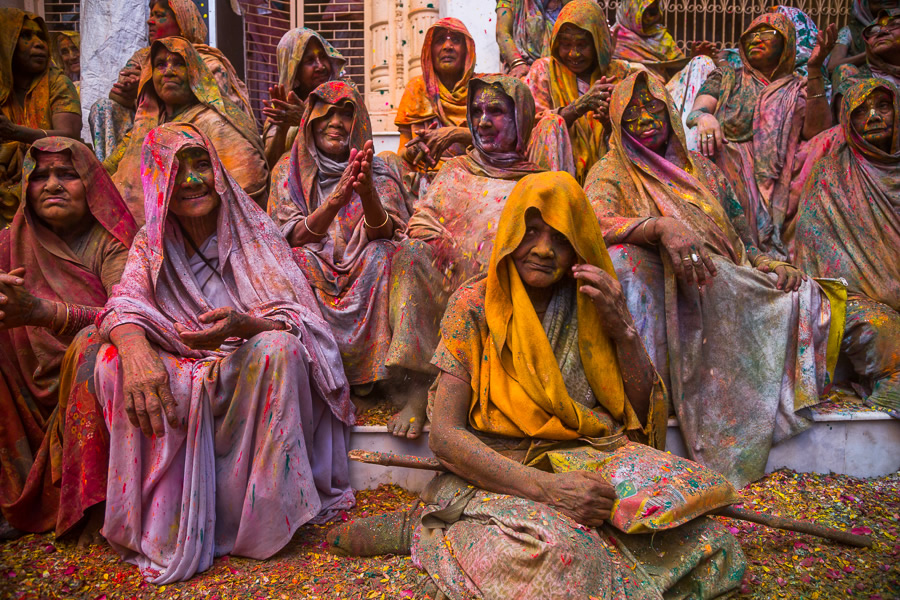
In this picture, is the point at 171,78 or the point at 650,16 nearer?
the point at 171,78

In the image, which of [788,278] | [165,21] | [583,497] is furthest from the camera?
[165,21]

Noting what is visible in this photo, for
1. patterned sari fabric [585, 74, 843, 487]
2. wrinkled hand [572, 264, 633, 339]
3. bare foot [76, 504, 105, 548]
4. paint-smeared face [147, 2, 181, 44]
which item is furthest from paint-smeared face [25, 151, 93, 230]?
paint-smeared face [147, 2, 181, 44]

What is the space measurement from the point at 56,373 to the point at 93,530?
2.84 ft

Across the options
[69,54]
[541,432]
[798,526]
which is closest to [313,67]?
[541,432]

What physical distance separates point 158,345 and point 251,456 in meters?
0.68

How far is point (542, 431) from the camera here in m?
2.83

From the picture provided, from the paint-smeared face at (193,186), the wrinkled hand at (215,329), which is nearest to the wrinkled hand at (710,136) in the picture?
the paint-smeared face at (193,186)

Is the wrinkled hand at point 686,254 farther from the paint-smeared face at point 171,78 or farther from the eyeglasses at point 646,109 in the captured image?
the paint-smeared face at point 171,78

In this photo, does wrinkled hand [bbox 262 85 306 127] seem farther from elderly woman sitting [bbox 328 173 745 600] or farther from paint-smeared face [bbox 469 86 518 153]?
elderly woman sitting [bbox 328 173 745 600]

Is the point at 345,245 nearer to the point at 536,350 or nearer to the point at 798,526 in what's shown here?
the point at 536,350

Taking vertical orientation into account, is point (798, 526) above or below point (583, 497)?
below

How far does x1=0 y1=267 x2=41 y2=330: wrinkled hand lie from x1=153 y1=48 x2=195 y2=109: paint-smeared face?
2318mm

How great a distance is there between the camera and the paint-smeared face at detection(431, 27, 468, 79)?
6.25m

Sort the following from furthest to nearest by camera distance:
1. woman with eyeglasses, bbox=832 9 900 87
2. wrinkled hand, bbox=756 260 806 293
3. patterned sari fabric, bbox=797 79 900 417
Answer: woman with eyeglasses, bbox=832 9 900 87
patterned sari fabric, bbox=797 79 900 417
wrinkled hand, bbox=756 260 806 293
